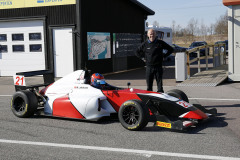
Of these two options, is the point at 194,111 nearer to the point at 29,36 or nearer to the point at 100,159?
the point at 100,159

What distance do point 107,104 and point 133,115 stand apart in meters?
0.88

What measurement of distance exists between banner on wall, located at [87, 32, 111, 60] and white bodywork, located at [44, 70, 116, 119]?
348 inches

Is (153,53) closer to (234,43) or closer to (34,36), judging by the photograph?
(234,43)

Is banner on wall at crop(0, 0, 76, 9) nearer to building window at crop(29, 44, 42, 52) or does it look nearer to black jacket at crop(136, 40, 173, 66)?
building window at crop(29, 44, 42, 52)

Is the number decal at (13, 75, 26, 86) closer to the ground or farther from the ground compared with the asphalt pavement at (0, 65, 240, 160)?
farther from the ground

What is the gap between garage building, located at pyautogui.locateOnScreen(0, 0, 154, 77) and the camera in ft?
53.0

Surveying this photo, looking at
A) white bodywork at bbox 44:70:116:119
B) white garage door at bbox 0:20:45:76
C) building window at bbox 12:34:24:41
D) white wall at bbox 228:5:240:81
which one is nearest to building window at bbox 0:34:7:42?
white garage door at bbox 0:20:45:76

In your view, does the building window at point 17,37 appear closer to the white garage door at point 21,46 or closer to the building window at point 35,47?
the white garage door at point 21,46

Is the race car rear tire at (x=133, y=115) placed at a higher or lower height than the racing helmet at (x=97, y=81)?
lower

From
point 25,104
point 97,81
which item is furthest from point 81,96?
point 25,104

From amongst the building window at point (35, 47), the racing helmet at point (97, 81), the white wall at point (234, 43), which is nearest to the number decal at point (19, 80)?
the racing helmet at point (97, 81)

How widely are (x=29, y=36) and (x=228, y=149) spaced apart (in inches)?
543

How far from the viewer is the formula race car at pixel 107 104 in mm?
6422

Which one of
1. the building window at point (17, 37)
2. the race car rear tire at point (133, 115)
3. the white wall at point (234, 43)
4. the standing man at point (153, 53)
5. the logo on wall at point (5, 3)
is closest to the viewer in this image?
the race car rear tire at point (133, 115)
